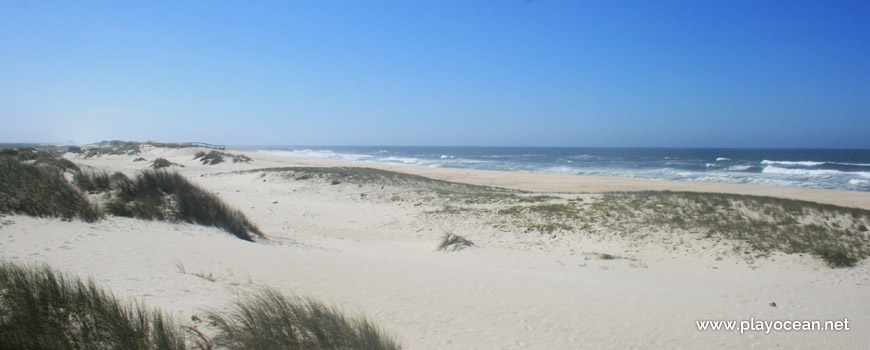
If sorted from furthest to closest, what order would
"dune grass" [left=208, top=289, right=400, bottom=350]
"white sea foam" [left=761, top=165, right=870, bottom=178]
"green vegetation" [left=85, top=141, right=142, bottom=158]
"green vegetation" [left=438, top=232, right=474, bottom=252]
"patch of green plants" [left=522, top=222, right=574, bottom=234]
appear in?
"green vegetation" [left=85, top=141, right=142, bottom=158] → "white sea foam" [left=761, top=165, right=870, bottom=178] → "patch of green plants" [left=522, top=222, right=574, bottom=234] → "green vegetation" [left=438, top=232, right=474, bottom=252] → "dune grass" [left=208, top=289, right=400, bottom=350]

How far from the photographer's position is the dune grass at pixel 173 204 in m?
9.26

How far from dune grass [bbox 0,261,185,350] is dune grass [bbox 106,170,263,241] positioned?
6.76 meters

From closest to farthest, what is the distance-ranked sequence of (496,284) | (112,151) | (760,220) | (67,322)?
(67,322) < (496,284) < (760,220) < (112,151)

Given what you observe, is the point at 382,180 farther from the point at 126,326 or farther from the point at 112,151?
the point at 112,151

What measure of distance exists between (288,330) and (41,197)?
8.13m

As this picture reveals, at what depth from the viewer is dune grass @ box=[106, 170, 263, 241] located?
9.26 m

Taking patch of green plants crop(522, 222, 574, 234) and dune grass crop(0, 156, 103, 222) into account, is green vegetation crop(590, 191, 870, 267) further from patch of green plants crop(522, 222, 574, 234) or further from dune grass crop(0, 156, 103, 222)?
dune grass crop(0, 156, 103, 222)

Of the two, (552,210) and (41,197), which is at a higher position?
(41,197)

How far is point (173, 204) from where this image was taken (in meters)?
9.98

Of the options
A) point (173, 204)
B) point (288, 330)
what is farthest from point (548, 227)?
point (288, 330)

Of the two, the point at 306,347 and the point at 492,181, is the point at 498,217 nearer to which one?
the point at 306,347

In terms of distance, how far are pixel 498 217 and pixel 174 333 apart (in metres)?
12.8

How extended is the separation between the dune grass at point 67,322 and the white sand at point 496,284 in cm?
77

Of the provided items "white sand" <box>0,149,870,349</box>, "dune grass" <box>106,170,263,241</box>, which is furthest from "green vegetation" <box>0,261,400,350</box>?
"dune grass" <box>106,170,263,241</box>
